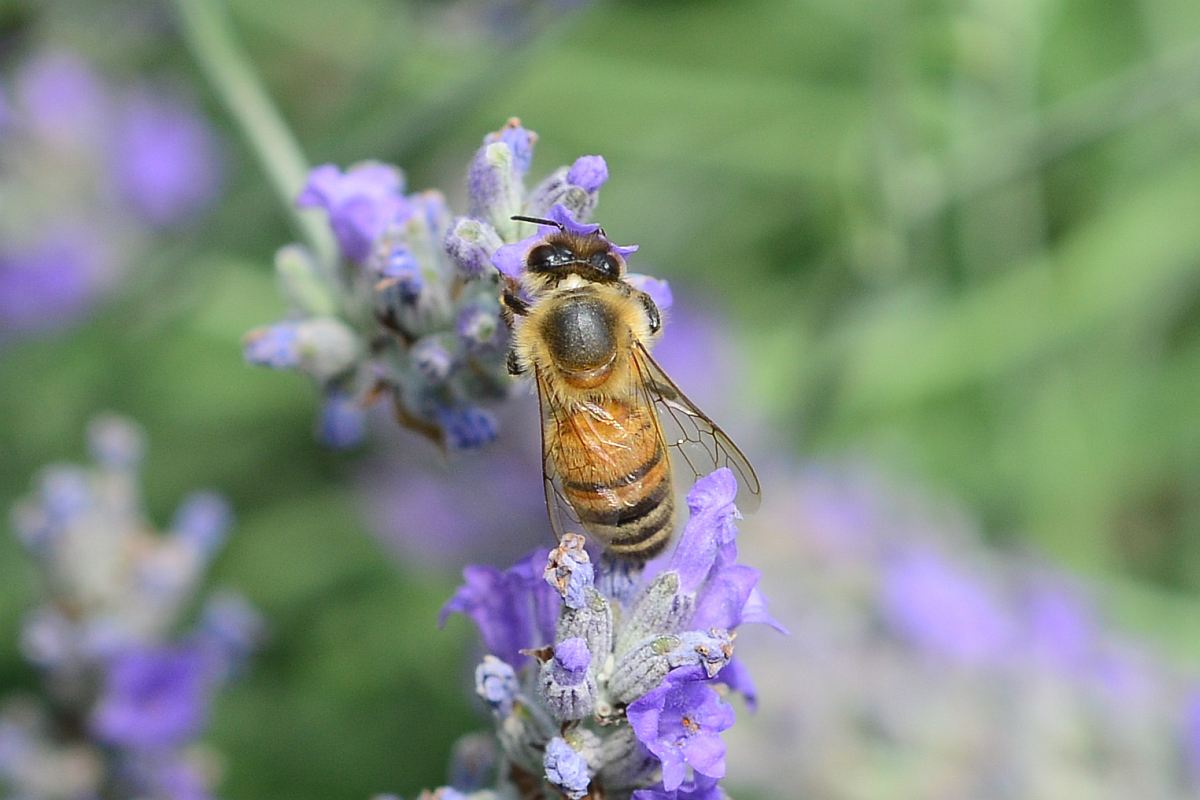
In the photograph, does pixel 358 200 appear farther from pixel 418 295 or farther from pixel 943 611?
pixel 943 611

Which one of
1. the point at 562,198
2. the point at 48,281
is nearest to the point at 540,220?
the point at 562,198

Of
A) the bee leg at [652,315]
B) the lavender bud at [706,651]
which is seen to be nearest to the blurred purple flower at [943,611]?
the bee leg at [652,315]

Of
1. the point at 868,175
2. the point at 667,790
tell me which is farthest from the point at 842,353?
the point at 667,790

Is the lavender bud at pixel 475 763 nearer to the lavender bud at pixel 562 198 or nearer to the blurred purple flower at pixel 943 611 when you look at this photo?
the lavender bud at pixel 562 198

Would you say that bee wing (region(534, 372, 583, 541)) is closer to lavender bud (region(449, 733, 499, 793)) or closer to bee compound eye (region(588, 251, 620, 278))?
bee compound eye (region(588, 251, 620, 278))

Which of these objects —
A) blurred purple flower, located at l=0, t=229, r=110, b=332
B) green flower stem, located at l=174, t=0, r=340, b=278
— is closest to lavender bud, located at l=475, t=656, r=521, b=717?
green flower stem, located at l=174, t=0, r=340, b=278
